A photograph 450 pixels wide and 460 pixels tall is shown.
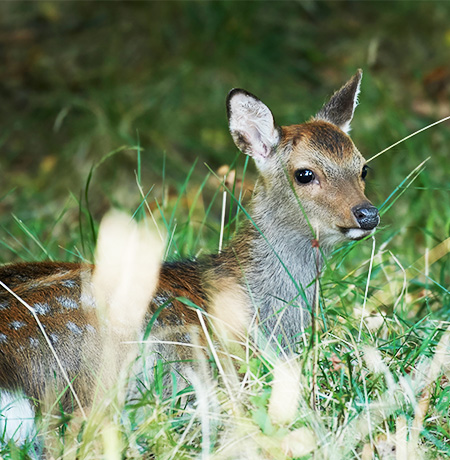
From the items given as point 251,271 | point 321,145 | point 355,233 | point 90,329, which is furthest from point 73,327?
point 321,145

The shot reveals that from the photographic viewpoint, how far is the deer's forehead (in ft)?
14.7

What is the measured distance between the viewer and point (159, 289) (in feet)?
14.4

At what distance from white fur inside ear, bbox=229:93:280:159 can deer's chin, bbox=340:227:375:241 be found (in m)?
0.71

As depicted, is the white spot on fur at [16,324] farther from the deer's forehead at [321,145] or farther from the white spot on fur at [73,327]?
the deer's forehead at [321,145]

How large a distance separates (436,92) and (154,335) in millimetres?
6162

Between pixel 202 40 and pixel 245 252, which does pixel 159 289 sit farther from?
pixel 202 40

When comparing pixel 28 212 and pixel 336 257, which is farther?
pixel 28 212

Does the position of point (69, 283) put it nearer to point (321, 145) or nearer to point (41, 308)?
point (41, 308)

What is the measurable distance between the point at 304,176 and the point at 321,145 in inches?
7.3

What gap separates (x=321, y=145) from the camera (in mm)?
4516

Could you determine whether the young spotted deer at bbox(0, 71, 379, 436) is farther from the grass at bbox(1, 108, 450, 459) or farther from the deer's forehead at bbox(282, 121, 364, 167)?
the grass at bbox(1, 108, 450, 459)

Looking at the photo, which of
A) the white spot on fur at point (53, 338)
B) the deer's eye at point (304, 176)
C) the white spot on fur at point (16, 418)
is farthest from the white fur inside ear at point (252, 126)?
the white spot on fur at point (16, 418)

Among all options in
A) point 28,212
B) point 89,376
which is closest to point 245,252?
point 89,376

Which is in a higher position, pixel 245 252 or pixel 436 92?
pixel 436 92
